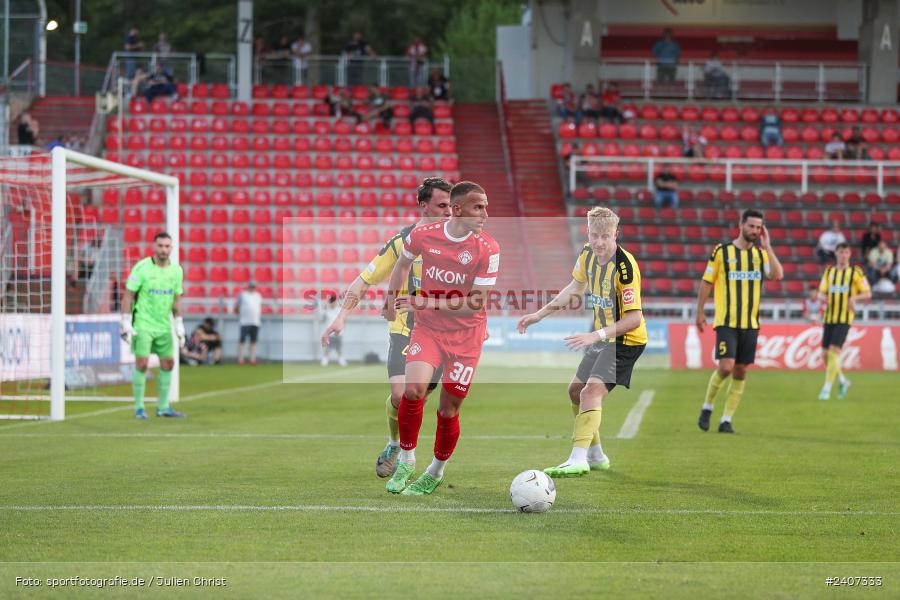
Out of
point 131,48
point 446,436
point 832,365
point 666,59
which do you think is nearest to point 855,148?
point 666,59

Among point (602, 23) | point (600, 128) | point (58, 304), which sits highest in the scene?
point (602, 23)

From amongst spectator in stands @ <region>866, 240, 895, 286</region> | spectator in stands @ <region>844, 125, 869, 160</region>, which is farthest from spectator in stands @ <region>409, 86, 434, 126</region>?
spectator in stands @ <region>866, 240, 895, 286</region>

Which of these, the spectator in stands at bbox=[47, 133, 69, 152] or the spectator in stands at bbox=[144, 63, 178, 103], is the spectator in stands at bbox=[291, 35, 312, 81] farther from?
the spectator in stands at bbox=[47, 133, 69, 152]

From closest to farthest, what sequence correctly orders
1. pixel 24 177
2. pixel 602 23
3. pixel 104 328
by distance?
pixel 24 177
pixel 104 328
pixel 602 23

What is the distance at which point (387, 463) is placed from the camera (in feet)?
29.1

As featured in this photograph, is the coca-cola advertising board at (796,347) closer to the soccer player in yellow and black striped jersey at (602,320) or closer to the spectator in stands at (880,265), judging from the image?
the spectator in stands at (880,265)

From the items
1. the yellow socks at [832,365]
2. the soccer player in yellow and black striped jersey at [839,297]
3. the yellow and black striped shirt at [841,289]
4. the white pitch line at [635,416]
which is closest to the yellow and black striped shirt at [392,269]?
the white pitch line at [635,416]

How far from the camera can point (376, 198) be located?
31.6 meters

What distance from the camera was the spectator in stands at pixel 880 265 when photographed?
91.2 feet

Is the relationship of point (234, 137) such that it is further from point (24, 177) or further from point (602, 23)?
point (24, 177)

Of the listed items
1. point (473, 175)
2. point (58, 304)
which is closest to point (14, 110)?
point (473, 175)

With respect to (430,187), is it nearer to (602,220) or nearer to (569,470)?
(602,220)

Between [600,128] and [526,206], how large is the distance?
3.65m

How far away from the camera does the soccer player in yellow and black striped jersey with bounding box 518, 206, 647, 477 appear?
8.84 meters
